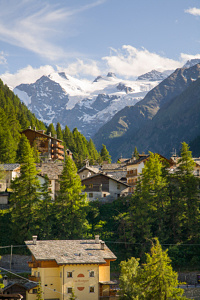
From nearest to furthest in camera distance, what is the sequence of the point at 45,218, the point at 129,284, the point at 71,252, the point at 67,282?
the point at 129,284 → the point at 67,282 → the point at 71,252 → the point at 45,218

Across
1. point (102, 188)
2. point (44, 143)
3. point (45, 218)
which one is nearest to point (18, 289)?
point (45, 218)

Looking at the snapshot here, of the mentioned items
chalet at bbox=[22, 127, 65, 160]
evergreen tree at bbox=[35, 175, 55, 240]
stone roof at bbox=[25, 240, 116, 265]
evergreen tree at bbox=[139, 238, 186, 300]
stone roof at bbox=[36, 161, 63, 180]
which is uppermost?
chalet at bbox=[22, 127, 65, 160]

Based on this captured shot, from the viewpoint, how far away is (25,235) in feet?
267

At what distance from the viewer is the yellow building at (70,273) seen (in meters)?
62.7

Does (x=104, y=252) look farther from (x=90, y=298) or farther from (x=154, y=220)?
(x=154, y=220)

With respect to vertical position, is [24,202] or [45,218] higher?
[24,202]

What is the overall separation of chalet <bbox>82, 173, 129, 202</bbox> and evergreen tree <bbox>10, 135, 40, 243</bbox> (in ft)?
54.9

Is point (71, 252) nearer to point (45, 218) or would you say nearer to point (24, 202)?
point (45, 218)

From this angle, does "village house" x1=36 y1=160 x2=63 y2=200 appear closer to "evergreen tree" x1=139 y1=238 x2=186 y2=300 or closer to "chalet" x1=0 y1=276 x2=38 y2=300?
"chalet" x1=0 y1=276 x2=38 y2=300

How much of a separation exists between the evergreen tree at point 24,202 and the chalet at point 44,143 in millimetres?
56488

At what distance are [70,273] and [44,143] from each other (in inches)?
3393

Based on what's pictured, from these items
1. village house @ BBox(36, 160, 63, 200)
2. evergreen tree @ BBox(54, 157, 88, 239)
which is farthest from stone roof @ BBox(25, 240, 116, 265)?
village house @ BBox(36, 160, 63, 200)

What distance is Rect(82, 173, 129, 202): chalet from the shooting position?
330 ft

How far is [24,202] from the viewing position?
83.2m
